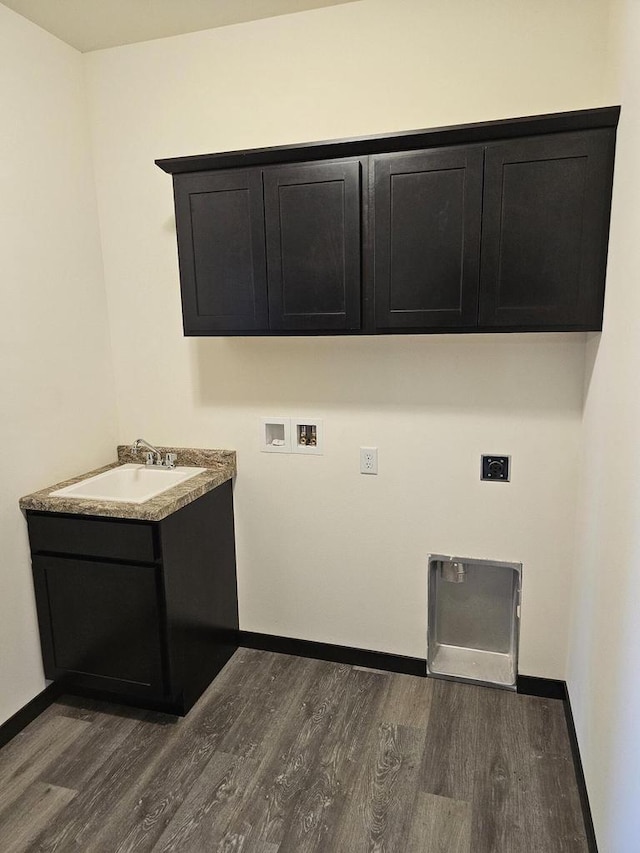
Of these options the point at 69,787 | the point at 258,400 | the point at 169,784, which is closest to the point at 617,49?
the point at 258,400

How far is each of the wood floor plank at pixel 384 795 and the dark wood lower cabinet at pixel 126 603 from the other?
78 cm

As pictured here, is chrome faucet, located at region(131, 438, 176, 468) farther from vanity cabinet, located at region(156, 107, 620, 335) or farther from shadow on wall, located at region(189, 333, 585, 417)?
vanity cabinet, located at region(156, 107, 620, 335)

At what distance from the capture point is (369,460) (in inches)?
90.8

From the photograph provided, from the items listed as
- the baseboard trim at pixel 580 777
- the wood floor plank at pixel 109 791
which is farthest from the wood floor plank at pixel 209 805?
the baseboard trim at pixel 580 777

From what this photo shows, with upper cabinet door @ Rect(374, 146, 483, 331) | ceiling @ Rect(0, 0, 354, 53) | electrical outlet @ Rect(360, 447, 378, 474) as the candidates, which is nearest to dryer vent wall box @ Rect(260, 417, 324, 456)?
electrical outlet @ Rect(360, 447, 378, 474)

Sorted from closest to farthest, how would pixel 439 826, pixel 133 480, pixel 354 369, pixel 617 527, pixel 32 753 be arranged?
pixel 617 527
pixel 439 826
pixel 32 753
pixel 354 369
pixel 133 480

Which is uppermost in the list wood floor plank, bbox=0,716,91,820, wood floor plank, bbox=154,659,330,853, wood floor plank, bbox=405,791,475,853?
wood floor plank, bbox=154,659,330,853

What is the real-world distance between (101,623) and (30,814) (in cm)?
61

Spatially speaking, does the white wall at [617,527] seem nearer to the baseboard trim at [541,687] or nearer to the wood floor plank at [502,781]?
the wood floor plank at [502,781]

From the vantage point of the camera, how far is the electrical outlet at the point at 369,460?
229 centimetres

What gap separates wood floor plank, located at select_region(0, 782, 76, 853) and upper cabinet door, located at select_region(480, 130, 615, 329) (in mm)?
2192

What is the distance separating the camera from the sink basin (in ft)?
7.66

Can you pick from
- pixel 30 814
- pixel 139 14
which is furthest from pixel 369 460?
pixel 139 14

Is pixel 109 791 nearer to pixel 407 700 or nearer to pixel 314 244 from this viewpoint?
pixel 407 700
